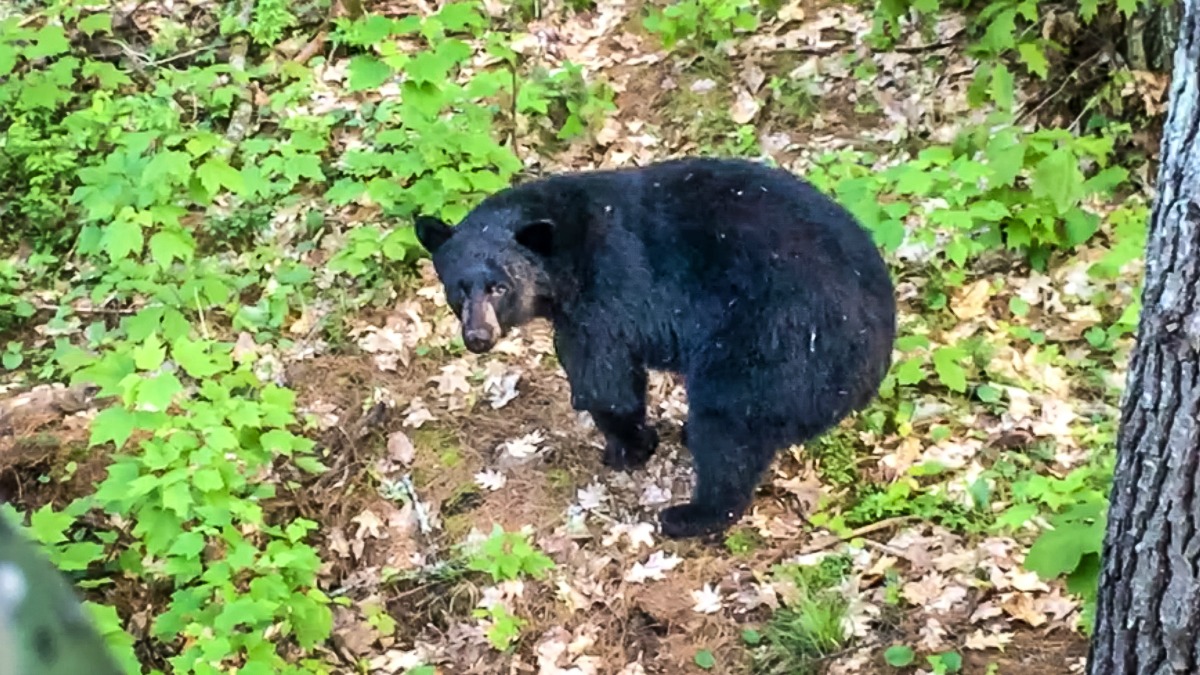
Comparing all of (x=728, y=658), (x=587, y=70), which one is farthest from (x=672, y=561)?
(x=587, y=70)

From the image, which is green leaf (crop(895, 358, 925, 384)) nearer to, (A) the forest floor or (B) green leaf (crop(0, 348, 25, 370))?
(A) the forest floor

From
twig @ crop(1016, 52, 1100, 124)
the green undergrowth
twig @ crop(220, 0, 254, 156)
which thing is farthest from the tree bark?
twig @ crop(220, 0, 254, 156)

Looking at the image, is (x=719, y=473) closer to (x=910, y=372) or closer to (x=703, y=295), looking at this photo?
(x=703, y=295)

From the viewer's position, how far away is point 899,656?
13.7 ft

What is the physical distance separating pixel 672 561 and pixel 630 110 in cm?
356

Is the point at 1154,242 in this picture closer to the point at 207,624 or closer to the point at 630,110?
the point at 207,624

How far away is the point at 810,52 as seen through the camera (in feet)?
25.1

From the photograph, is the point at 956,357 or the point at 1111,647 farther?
the point at 956,357

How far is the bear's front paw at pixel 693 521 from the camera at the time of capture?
477 centimetres

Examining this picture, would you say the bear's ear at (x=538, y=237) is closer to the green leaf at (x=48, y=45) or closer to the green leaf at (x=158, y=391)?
the green leaf at (x=158, y=391)

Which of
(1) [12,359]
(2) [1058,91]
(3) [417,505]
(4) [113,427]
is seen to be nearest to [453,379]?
(3) [417,505]

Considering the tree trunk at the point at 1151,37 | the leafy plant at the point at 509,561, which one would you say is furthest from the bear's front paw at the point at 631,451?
the tree trunk at the point at 1151,37

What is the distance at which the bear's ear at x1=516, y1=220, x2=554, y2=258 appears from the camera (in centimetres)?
445

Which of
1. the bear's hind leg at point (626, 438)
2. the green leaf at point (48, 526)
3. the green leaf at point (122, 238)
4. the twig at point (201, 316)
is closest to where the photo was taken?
the green leaf at point (48, 526)
